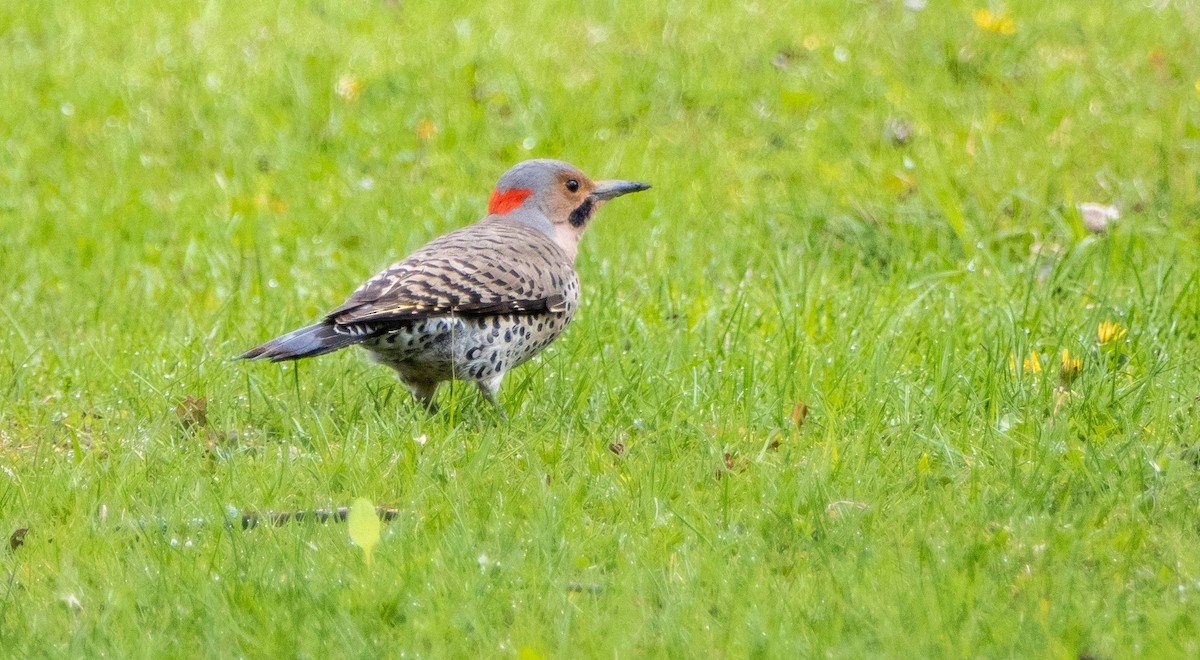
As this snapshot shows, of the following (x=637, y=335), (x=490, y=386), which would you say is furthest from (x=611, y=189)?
(x=490, y=386)

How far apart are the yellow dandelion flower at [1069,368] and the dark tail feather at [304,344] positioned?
231cm

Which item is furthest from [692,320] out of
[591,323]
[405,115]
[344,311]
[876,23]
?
[876,23]

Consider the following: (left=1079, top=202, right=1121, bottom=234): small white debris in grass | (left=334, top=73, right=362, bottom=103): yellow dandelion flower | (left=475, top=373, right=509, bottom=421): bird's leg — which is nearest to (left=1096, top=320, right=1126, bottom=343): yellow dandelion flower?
(left=1079, top=202, right=1121, bottom=234): small white debris in grass

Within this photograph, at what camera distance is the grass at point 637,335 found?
12.4 feet

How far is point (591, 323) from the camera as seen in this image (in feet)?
20.1

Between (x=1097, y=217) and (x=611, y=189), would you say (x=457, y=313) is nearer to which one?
(x=611, y=189)

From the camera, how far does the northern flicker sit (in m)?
5.05

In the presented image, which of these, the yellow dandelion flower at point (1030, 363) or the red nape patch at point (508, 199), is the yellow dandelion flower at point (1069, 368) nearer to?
the yellow dandelion flower at point (1030, 363)

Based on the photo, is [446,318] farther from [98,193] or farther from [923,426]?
[98,193]

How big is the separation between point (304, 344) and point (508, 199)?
1565 mm

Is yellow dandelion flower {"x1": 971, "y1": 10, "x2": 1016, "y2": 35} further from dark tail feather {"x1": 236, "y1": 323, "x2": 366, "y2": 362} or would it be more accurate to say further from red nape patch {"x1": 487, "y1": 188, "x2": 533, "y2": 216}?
dark tail feather {"x1": 236, "y1": 323, "x2": 366, "y2": 362}

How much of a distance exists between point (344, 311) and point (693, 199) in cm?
315

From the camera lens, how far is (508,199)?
248 inches

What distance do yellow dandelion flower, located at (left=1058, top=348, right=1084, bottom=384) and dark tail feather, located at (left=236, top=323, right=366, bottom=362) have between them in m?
2.31
